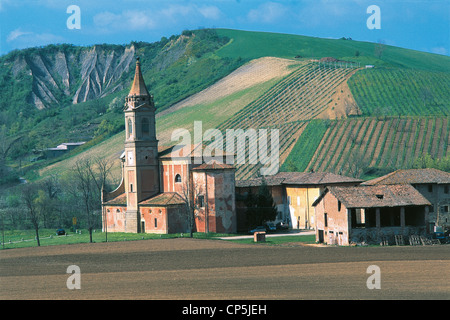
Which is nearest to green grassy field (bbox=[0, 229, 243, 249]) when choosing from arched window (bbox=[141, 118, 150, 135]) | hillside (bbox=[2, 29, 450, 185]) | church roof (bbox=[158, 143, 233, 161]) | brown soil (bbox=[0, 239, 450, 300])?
brown soil (bbox=[0, 239, 450, 300])

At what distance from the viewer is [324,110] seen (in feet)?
430

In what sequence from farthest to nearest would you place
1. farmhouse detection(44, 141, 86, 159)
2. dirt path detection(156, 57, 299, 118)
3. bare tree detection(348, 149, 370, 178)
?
farmhouse detection(44, 141, 86, 159) < dirt path detection(156, 57, 299, 118) < bare tree detection(348, 149, 370, 178)

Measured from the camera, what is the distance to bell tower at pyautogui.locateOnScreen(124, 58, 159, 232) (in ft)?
261

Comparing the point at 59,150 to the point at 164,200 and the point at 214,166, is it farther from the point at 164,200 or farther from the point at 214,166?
the point at 214,166

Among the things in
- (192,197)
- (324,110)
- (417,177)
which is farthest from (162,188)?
(324,110)

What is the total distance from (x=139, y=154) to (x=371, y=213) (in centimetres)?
2578

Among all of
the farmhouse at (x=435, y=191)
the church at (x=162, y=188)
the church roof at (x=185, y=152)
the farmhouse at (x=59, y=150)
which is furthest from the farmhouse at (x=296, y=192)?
the farmhouse at (x=59, y=150)

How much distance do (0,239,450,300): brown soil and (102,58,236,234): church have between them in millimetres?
12363

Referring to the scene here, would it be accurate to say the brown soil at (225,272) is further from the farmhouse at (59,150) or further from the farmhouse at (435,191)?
the farmhouse at (59,150)

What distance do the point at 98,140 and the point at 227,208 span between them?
9852 cm

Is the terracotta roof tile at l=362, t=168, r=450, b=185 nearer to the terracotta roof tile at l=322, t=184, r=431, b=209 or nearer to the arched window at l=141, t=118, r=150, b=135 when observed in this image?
the terracotta roof tile at l=322, t=184, r=431, b=209

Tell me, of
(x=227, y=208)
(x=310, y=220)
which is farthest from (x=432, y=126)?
(x=227, y=208)

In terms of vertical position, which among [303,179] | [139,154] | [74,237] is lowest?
[74,237]
